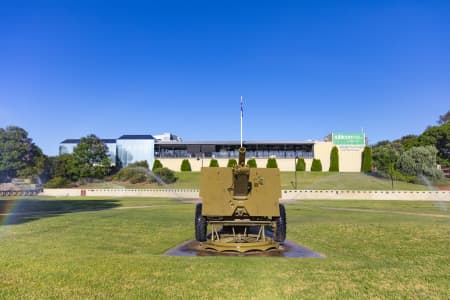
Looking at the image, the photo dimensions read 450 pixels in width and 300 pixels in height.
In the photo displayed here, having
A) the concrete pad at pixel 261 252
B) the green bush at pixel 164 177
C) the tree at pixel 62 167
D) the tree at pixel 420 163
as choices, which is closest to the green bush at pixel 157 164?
the green bush at pixel 164 177

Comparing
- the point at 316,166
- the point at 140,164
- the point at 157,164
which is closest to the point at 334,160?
the point at 316,166

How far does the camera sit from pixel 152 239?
14438 mm

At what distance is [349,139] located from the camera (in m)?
77.9

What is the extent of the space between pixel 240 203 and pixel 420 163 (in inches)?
2432

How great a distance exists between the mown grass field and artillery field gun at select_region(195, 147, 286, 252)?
4445 cm

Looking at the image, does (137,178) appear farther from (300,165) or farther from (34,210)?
(34,210)

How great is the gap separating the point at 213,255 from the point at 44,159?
68.8m

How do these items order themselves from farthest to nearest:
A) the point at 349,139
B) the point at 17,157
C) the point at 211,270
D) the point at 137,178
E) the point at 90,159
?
1. the point at 349,139
2. the point at 90,159
3. the point at 17,157
4. the point at 137,178
5. the point at 211,270

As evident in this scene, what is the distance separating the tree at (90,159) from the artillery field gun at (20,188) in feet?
23.0

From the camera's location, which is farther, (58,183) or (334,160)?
(334,160)

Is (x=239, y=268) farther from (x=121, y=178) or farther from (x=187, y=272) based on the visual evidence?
(x=121, y=178)

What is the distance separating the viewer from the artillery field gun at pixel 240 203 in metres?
12.5

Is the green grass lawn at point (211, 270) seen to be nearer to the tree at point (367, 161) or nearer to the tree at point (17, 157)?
the tree at point (17, 157)

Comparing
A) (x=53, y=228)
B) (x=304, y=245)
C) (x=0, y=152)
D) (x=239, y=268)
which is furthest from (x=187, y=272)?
(x=0, y=152)
